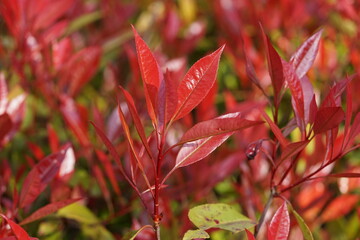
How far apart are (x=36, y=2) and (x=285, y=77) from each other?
2.96 ft

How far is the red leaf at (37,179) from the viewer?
1004 millimetres

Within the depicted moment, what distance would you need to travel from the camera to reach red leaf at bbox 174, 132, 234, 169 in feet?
2.81

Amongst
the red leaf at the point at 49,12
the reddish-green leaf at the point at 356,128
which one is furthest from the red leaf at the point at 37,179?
the red leaf at the point at 49,12

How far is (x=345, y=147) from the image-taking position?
0.89 meters

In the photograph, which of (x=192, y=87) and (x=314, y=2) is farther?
(x=314, y=2)

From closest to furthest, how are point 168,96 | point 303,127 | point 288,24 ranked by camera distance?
point 168,96
point 303,127
point 288,24

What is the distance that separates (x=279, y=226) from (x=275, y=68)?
0.25m

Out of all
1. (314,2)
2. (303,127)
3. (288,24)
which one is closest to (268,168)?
(303,127)

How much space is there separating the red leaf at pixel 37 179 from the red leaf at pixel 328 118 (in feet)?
1.58

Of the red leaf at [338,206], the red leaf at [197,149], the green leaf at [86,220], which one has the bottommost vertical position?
the red leaf at [338,206]

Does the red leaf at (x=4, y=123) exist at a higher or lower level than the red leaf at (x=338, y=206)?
higher

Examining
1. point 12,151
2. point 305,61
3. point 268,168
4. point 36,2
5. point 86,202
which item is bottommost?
point 268,168

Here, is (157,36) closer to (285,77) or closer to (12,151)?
(12,151)

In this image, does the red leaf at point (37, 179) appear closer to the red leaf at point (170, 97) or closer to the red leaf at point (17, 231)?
the red leaf at point (17, 231)
